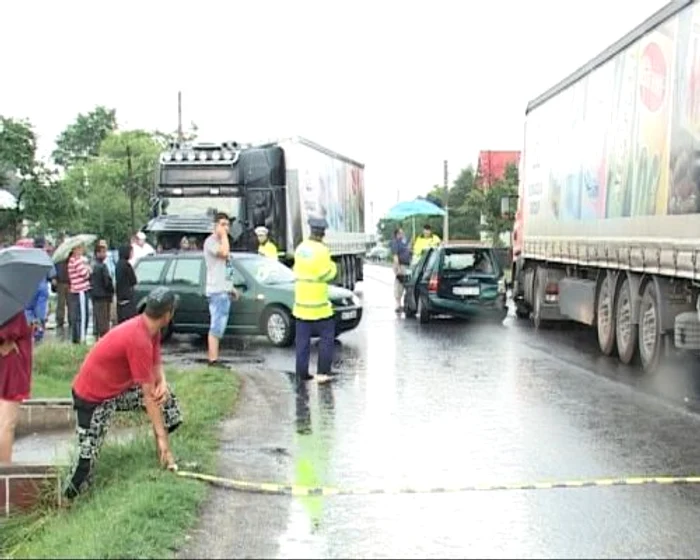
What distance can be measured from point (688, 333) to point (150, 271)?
30.7 ft

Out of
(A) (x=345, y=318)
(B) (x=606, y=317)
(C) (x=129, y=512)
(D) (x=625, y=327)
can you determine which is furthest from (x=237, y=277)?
(C) (x=129, y=512)

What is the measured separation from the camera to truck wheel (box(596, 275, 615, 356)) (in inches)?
592

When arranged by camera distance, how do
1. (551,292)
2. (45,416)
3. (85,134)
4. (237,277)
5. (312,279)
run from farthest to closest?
(85,134), (551,292), (237,277), (312,279), (45,416)

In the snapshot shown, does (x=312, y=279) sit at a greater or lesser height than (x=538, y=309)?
greater

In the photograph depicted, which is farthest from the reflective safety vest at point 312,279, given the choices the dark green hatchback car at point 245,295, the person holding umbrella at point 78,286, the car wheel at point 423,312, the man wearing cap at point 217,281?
the car wheel at point 423,312

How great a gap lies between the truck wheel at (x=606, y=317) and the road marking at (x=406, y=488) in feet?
24.4

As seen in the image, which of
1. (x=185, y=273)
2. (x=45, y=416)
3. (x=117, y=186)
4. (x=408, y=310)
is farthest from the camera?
(x=117, y=186)

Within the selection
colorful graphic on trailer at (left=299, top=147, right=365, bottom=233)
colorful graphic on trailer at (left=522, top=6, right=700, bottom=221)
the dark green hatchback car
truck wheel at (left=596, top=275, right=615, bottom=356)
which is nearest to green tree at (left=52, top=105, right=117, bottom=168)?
colorful graphic on trailer at (left=299, top=147, right=365, bottom=233)

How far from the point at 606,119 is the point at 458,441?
7618 millimetres

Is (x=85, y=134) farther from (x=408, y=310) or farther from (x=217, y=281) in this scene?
(x=217, y=281)

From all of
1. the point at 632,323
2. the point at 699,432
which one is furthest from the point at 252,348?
the point at 699,432

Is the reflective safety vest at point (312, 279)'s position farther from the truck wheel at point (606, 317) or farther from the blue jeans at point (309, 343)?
the truck wheel at point (606, 317)

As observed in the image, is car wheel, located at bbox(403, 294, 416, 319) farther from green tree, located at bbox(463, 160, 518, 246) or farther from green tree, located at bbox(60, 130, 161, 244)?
green tree, located at bbox(60, 130, 161, 244)

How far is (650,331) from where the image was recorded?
13312 mm
